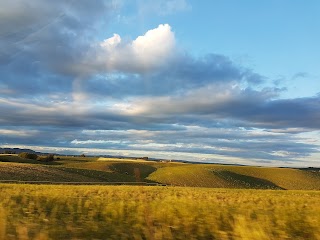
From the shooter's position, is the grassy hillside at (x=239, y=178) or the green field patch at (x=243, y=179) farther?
the green field patch at (x=243, y=179)

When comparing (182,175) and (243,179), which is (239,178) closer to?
(243,179)

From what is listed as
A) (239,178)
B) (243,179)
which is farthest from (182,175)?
(243,179)

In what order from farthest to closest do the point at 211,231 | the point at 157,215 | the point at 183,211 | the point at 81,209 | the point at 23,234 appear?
1. the point at 81,209
2. the point at 183,211
3. the point at 157,215
4. the point at 211,231
5. the point at 23,234

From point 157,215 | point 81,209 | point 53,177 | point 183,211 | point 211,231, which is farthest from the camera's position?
point 53,177

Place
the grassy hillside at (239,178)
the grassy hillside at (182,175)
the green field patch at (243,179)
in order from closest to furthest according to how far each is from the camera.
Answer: the grassy hillside at (182,175)
the grassy hillside at (239,178)
the green field patch at (243,179)

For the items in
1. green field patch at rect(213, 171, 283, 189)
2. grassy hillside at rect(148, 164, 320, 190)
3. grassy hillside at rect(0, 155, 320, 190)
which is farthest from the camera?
green field patch at rect(213, 171, 283, 189)

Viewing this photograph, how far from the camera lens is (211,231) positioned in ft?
37.6

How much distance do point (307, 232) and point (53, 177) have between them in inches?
2569

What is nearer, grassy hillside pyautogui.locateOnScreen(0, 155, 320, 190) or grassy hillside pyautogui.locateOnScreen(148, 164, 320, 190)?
grassy hillside pyautogui.locateOnScreen(0, 155, 320, 190)

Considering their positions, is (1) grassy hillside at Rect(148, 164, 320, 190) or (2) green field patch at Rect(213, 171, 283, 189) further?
(2) green field patch at Rect(213, 171, 283, 189)

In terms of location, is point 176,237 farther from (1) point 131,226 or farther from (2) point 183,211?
(2) point 183,211

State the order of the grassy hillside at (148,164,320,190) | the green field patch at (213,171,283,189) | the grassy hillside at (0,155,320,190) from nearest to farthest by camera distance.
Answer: the grassy hillside at (0,155,320,190)
the grassy hillside at (148,164,320,190)
the green field patch at (213,171,283,189)

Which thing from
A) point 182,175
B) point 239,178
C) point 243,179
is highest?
point 182,175

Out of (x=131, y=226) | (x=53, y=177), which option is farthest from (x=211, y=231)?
(x=53, y=177)
